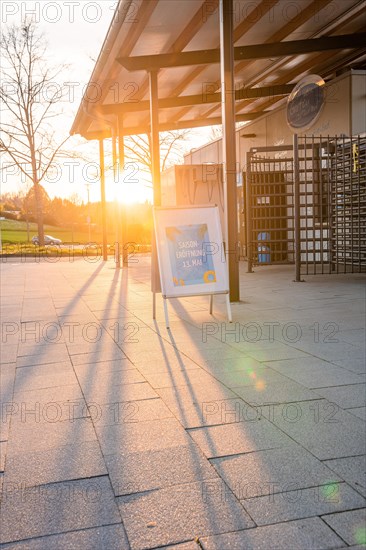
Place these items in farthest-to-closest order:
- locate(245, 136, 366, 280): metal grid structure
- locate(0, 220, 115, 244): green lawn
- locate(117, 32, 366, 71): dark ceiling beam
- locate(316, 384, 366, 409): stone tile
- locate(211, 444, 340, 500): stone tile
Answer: locate(0, 220, 115, 244): green lawn → locate(245, 136, 366, 280): metal grid structure → locate(117, 32, 366, 71): dark ceiling beam → locate(316, 384, 366, 409): stone tile → locate(211, 444, 340, 500): stone tile

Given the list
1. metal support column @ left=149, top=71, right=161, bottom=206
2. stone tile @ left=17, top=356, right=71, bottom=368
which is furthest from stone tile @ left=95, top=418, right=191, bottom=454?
metal support column @ left=149, top=71, right=161, bottom=206

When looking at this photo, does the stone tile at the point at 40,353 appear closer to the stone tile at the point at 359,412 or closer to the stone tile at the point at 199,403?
the stone tile at the point at 199,403

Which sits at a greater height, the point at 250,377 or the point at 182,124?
the point at 182,124

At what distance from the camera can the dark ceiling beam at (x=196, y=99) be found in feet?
48.8

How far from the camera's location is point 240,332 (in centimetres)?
678

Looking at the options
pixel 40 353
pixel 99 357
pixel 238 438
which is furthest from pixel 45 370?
pixel 238 438

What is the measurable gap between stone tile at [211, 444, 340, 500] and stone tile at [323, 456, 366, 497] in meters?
0.04

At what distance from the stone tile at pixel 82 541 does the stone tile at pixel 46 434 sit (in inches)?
38.1

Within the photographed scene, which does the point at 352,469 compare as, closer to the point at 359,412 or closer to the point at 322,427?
the point at 322,427

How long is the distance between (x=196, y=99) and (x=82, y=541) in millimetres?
13647

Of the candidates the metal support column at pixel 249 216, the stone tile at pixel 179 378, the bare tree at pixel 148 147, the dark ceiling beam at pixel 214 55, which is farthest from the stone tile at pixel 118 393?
the bare tree at pixel 148 147

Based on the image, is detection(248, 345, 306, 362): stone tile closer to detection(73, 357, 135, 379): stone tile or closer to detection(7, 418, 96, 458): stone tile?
detection(73, 357, 135, 379): stone tile

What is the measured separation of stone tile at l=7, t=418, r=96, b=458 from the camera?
3.43 metres

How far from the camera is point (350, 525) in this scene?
2445 mm
